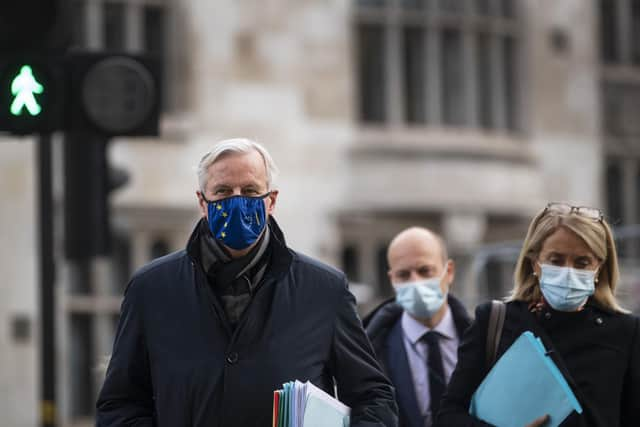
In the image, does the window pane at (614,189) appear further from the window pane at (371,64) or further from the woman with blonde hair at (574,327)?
the woman with blonde hair at (574,327)

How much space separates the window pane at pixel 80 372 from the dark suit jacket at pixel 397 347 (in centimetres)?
1009

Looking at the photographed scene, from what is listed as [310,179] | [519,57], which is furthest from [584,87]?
[310,179]

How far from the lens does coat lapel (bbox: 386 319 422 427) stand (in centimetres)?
619

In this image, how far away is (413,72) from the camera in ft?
59.2

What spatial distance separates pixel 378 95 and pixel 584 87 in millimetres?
2864

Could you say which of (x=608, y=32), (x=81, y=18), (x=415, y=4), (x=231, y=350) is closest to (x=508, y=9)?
(x=415, y=4)

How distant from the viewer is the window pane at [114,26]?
16.6 meters

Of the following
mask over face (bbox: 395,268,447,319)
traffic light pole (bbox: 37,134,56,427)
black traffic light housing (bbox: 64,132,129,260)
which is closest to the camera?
mask over face (bbox: 395,268,447,319)

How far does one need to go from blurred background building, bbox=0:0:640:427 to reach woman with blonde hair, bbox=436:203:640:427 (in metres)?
10.4

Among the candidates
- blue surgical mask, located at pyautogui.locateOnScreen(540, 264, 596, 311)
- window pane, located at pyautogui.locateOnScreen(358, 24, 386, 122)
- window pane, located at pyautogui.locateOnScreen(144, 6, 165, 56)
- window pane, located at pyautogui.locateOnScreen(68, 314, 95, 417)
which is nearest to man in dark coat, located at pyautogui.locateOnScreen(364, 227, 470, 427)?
blue surgical mask, located at pyautogui.locateOnScreen(540, 264, 596, 311)

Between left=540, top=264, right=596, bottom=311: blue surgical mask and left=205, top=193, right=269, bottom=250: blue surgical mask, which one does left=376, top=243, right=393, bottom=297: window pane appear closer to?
left=540, top=264, right=596, bottom=311: blue surgical mask

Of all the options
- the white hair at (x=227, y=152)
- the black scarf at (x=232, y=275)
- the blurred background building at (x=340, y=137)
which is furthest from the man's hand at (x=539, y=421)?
the blurred background building at (x=340, y=137)

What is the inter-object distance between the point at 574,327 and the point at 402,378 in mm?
1399

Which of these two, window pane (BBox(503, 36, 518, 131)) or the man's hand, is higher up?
window pane (BBox(503, 36, 518, 131))
